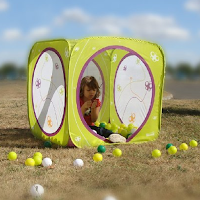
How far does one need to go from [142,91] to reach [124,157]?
200 centimetres

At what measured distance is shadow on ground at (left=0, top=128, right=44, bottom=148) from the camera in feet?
22.8

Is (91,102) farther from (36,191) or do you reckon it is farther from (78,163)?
(36,191)

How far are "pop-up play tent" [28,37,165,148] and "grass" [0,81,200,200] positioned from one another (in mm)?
305

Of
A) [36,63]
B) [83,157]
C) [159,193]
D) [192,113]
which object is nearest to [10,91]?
[192,113]

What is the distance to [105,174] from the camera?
195 inches

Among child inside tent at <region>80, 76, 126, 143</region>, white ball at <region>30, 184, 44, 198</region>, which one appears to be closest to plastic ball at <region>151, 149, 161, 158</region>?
child inside tent at <region>80, 76, 126, 143</region>

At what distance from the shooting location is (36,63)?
24.4 feet

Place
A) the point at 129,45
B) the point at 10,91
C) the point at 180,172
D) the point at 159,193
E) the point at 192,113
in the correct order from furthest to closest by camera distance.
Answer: the point at 10,91
the point at 192,113
the point at 129,45
the point at 180,172
the point at 159,193

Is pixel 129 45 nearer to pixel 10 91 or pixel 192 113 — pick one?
pixel 192 113

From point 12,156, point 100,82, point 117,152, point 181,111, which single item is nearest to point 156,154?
point 117,152

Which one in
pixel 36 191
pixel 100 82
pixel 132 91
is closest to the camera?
pixel 36 191

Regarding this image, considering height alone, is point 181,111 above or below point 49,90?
below

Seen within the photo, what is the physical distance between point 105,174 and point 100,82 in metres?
3.93

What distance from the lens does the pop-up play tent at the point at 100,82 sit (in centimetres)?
632
